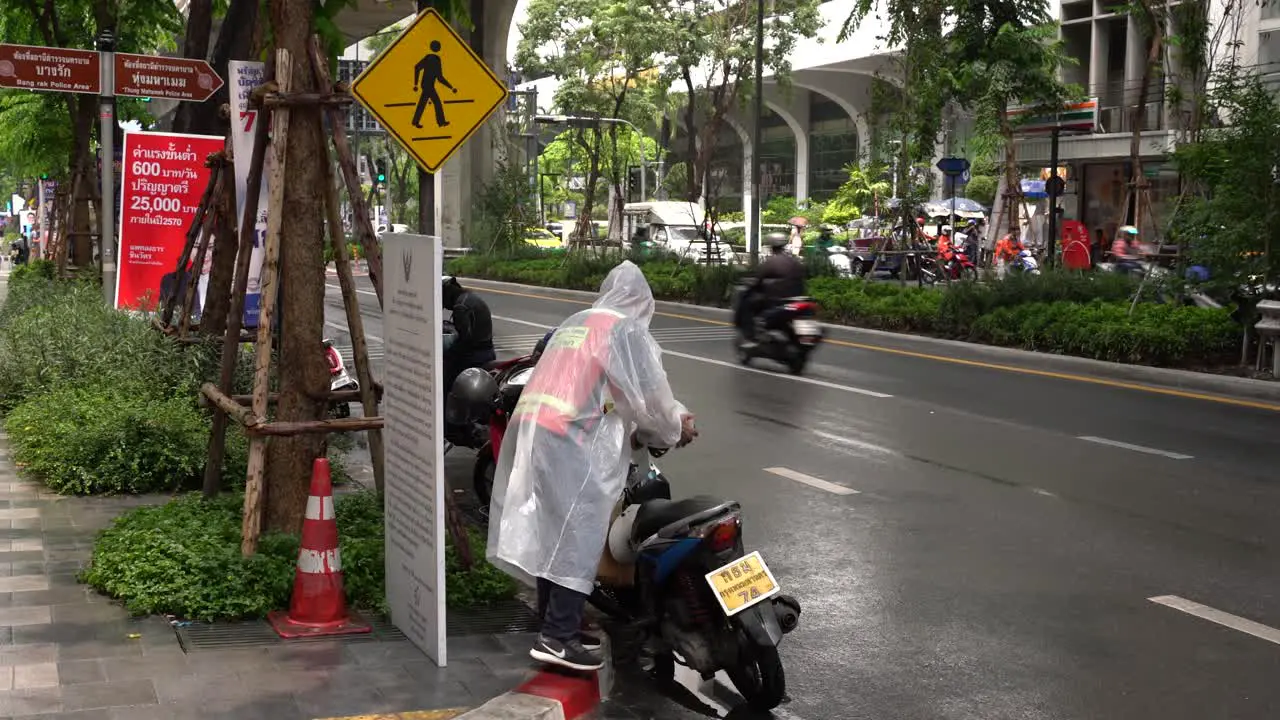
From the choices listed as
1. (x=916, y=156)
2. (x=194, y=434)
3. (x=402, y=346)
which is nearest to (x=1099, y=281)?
(x=916, y=156)

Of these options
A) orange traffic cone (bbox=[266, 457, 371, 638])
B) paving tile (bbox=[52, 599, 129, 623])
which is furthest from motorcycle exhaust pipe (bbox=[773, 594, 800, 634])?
paving tile (bbox=[52, 599, 129, 623])

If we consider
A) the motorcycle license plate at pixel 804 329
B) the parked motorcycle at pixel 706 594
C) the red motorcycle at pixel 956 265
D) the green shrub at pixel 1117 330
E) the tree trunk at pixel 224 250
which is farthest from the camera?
the red motorcycle at pixel 956 265

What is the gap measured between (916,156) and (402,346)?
21579 mm

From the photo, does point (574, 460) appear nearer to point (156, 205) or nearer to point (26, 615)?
point (26, 615)

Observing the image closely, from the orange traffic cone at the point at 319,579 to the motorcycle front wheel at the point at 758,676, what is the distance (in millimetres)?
1666

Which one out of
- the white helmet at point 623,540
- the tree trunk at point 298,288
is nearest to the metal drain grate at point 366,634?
the white helmet at point 623,540

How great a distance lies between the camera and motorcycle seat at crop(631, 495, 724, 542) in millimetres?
5875

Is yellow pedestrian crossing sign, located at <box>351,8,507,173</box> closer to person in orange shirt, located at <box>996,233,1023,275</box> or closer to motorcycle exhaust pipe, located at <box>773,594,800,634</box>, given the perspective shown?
motorcycle exhaust pipe, located at <box>773,594,800,634</box>

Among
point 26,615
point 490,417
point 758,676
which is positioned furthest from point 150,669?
point 490,417

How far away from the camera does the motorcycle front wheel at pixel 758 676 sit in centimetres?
552

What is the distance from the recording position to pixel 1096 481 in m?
10.3

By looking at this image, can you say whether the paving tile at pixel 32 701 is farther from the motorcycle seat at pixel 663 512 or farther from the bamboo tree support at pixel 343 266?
the bamboo tree support at pixel 343 266

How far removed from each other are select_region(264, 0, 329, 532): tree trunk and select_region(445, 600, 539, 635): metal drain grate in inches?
51.0

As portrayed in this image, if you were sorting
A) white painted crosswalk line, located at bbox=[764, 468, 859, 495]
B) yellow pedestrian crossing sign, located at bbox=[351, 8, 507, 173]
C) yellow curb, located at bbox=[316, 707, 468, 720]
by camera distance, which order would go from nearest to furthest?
yellow curb, located at bbox=[316, 707, 468, 720] → yellow pedestrian crossing sign, located at bbox=[351, 8, 507, 173] → white painted crosswalk line, located at bbox=[764, 468, 859, 495]
